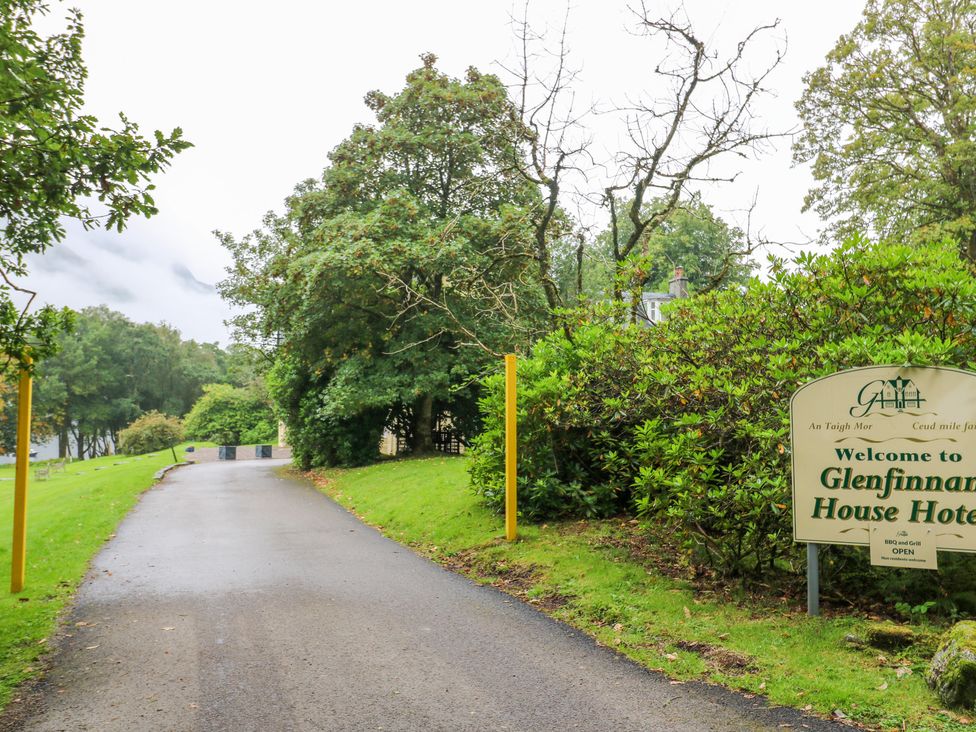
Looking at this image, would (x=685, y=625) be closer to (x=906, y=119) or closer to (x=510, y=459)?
(x=510, y=459)

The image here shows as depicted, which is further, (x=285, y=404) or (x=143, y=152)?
(x=285, y=404)

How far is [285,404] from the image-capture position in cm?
2452

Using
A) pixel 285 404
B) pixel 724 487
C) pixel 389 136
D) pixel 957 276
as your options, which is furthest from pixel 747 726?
pixel 285 404

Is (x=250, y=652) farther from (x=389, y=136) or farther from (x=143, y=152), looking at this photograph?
(x=389, y=136)

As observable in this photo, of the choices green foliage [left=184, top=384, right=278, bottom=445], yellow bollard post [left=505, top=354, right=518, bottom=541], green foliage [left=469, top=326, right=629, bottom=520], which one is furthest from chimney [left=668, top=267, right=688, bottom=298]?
green foliage [left=184, top=384, right=278, bottom=445]

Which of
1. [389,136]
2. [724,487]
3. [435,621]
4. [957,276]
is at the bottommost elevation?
[435,621]

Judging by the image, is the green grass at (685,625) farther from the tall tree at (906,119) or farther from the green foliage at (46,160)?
the tall tree at (906,119)

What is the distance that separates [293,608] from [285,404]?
18426 millimetres

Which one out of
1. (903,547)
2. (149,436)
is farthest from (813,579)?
(149,436)

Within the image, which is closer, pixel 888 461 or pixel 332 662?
→ pixel 332 662

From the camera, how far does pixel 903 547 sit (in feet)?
17.7

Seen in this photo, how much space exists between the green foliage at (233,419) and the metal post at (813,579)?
155 ft

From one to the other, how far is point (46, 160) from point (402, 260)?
12523 mm

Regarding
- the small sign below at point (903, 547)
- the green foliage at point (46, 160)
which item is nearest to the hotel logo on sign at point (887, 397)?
the small sign below at point (903, 547)
